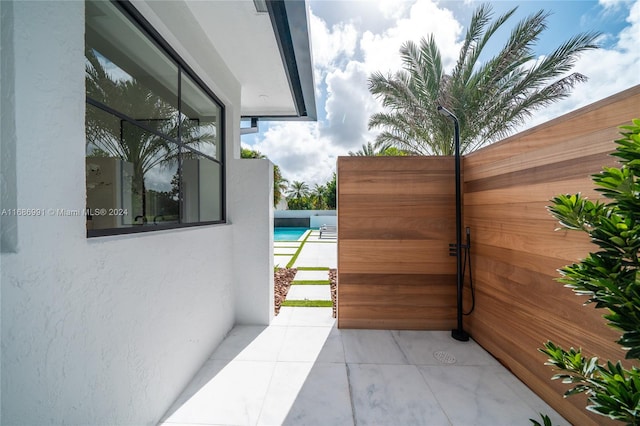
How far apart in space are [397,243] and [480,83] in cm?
439

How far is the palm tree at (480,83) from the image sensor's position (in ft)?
14.4

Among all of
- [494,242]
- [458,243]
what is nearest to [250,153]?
[458,243]

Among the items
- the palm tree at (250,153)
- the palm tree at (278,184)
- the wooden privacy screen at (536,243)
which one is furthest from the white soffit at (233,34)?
the palm tree at (278,184)

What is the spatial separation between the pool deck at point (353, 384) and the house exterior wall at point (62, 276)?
0.48 m

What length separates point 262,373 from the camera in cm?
208

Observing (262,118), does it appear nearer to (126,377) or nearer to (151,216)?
(151,216)

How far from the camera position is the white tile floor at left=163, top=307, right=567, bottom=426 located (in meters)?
1.65

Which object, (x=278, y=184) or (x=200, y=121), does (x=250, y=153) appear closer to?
(x=278, y=184)

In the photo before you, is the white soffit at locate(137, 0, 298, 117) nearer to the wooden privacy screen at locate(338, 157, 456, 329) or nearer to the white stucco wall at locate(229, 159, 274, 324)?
the white stucco wall at locate(229, 159, 274, 324)

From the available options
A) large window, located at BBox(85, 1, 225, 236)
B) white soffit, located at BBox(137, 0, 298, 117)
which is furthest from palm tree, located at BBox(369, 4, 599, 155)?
large window, located at BBox(85, 1, 225, 236)

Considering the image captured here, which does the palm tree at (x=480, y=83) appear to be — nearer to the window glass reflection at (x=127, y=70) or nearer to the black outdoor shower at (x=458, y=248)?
the black outdoor shower at (x=458, y=248)

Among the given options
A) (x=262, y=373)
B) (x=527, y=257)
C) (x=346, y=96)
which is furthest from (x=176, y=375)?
(x=346, y=96)

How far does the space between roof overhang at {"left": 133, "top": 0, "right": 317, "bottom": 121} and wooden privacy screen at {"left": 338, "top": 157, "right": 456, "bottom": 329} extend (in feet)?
4.54

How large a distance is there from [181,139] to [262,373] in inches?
90.2
